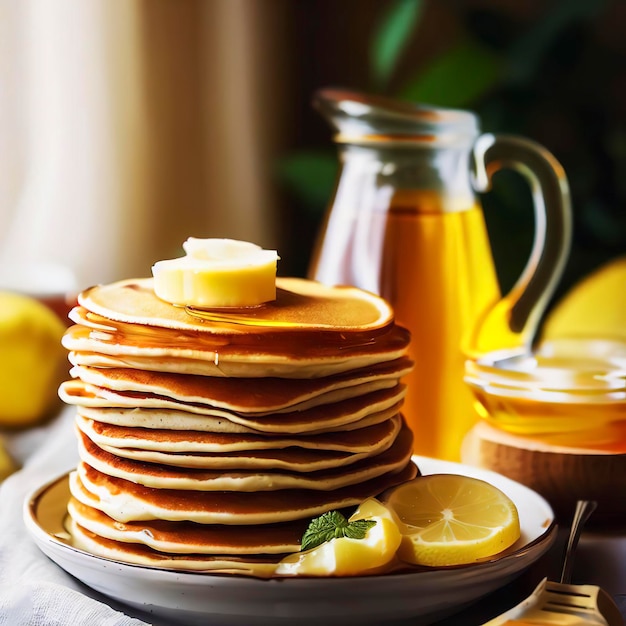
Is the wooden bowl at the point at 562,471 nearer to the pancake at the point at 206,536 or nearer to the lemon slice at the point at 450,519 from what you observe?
the lemon slice at the point at 450,519

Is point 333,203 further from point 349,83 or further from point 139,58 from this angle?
point 349,83

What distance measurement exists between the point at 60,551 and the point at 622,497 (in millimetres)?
518

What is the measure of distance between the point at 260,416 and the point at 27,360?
83cm

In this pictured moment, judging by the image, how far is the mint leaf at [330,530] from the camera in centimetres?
68

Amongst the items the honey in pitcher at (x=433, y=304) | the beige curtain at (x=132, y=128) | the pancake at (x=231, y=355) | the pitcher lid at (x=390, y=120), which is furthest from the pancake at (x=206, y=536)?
the beige curtain at (x=132, y=128)

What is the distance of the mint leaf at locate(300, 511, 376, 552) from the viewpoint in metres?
0.68

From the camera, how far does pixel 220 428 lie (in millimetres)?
699

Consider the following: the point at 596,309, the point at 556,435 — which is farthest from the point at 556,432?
the point at 596,309

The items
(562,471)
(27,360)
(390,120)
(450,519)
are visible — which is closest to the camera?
(450,519)

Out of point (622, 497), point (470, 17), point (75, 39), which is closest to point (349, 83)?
point (470, 17)

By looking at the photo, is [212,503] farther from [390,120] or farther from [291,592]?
[390,120]

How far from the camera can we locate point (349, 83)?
249cm

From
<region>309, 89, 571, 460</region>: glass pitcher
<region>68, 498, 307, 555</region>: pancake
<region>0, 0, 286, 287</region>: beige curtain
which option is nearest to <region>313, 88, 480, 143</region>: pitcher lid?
<region>309, 89, 571, 460</region>: glass pitcher

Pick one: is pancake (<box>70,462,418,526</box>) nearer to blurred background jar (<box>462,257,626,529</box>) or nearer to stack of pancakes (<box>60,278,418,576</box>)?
stack of pancakes (<box>60,278,418,576</box>)
